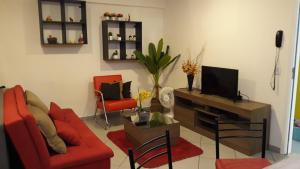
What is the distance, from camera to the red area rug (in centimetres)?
308

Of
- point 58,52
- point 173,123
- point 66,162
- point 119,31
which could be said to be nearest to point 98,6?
point 119,31

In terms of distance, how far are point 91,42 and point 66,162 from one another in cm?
293

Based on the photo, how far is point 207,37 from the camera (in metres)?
4.37

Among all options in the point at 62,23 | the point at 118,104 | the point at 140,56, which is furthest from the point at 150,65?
the point at 62,23

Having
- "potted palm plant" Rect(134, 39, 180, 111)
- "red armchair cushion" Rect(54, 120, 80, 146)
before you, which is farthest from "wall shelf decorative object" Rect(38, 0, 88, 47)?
"red armchair cushion" Rect(54, 120, 80, 146)

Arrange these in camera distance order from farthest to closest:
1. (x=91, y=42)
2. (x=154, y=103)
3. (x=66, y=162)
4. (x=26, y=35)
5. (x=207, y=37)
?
(x=154, y=103)
(x=91, y=42)
(x=207, y=37)
(x=26, y=35)
(x=66, y=162)

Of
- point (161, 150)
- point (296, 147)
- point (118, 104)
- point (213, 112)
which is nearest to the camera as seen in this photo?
point (161, 150)

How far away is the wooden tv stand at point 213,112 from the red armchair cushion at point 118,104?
2.63 ft

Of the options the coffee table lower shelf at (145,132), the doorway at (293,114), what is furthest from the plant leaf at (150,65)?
the doorway at (293,114)

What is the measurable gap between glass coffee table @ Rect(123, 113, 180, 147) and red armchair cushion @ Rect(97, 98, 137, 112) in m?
0.53

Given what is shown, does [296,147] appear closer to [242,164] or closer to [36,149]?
[242,164]

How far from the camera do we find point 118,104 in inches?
167

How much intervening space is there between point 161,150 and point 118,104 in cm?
121

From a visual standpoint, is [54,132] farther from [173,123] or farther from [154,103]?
[154,103]
